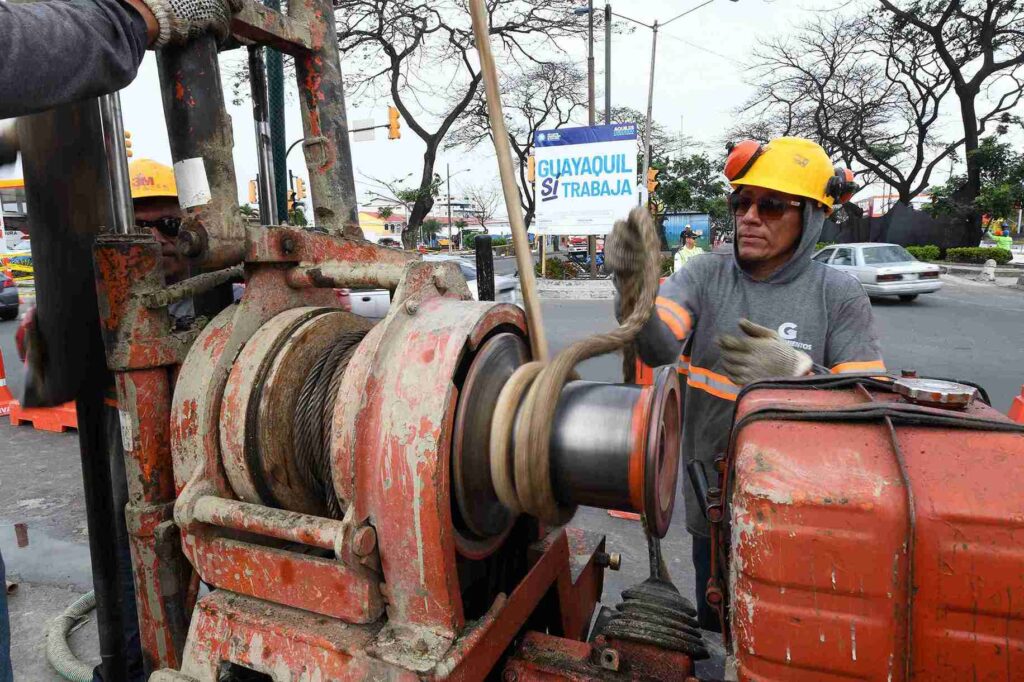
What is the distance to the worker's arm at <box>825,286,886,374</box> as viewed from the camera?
76.2 inches

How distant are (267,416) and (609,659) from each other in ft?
2.97

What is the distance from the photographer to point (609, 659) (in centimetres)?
134

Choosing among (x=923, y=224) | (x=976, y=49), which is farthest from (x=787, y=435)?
(x=923, y=224)

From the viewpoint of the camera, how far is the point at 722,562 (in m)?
1.29

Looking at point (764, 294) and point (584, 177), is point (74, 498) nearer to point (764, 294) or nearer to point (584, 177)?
point (764, 294)

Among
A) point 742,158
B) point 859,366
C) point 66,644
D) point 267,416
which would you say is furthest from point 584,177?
point 267,416

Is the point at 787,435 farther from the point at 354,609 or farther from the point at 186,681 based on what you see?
the point at 186,681

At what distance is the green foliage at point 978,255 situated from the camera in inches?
798

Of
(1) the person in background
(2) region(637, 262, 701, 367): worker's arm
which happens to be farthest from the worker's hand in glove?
(1) the person in background

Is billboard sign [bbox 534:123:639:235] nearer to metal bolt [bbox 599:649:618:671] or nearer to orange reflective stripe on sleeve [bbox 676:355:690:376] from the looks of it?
orange reflective stripe on sleeve [bbox 676:355:690:376]

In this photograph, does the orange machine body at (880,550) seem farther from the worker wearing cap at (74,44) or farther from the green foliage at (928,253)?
the green foliage at (928,253)

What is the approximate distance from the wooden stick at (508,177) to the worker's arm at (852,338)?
38.9 inches

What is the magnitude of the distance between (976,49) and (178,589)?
95.9ft

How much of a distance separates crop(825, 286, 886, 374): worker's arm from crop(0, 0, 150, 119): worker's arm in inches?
77.5
